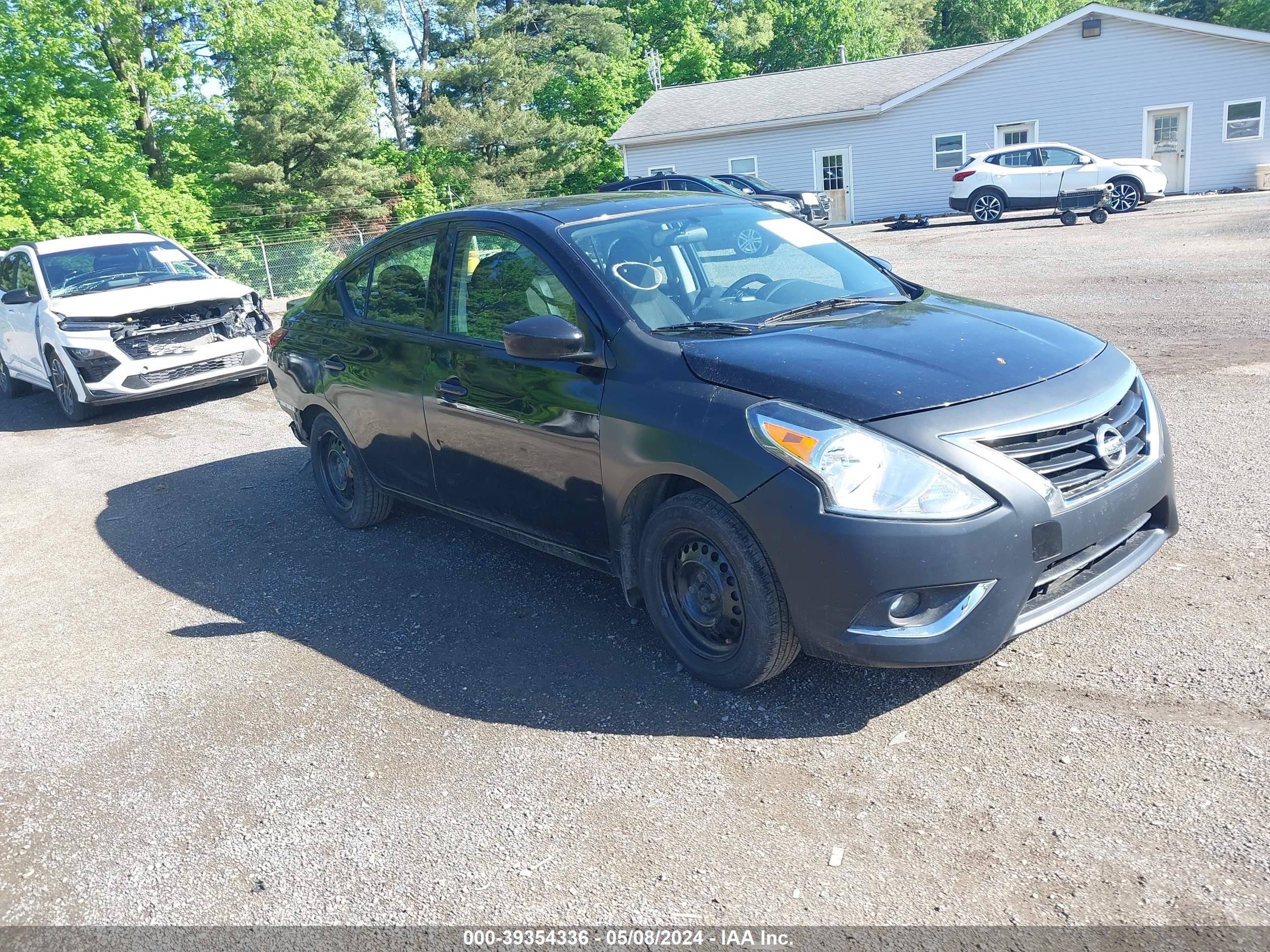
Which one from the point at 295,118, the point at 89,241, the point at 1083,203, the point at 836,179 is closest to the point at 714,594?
the point at 89,241

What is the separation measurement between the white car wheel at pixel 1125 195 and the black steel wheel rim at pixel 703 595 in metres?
22.0

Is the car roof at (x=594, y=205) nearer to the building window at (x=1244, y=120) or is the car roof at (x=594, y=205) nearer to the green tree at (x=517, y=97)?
the building window at (x=1244, y=120)

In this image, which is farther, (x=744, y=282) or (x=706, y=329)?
(x=744, y=282)

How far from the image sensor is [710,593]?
3816 mm

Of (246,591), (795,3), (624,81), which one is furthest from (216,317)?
(795,3)

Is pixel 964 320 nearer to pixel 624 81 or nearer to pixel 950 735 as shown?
pixel 950 735

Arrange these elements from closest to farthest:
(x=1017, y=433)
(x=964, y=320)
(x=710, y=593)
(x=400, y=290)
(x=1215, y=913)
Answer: (x=1215, y=913) → (x=1017, y=433) → (x=710, y=593) → (x=964, y=320) → (x=400, y=290)

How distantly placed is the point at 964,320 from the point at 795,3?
5836 centimetres

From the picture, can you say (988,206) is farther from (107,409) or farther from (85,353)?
(85,353)

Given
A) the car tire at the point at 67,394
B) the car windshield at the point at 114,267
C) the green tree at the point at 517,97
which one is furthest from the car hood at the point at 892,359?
the green tree at the point at 517,97

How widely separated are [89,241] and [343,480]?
7.10 meters

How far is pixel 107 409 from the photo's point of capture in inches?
437

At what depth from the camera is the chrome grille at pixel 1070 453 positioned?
336 cm

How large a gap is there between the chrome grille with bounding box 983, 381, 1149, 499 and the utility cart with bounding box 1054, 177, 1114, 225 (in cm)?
1950
